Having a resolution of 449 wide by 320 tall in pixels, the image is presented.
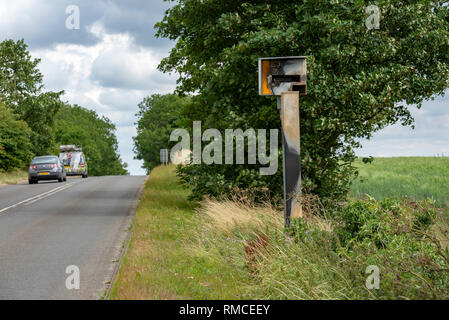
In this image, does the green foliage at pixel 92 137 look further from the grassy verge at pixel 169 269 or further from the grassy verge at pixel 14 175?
the grassy verge at pixel 169 269

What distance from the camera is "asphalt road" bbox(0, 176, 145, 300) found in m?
7.38

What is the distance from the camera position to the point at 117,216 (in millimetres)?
15438

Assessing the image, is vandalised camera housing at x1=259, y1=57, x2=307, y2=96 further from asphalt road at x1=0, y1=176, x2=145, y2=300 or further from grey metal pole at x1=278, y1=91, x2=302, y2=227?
asphalt road at x1=0, y1=176, x2=145, y2=300

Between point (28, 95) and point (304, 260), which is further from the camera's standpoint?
point (28, 95)

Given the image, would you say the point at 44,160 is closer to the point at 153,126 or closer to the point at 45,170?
the point at 45,170

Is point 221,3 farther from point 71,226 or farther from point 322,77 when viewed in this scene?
point 71,226

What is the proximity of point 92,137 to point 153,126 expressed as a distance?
2097 cm

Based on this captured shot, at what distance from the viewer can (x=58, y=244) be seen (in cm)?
1087

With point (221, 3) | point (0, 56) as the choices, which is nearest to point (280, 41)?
point (221, 3)

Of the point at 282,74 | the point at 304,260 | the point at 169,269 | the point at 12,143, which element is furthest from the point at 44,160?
the point at 304,260

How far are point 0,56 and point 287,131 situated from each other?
53708mm

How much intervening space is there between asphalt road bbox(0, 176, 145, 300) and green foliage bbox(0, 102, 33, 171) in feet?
79.6

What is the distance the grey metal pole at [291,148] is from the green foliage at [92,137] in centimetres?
8452
